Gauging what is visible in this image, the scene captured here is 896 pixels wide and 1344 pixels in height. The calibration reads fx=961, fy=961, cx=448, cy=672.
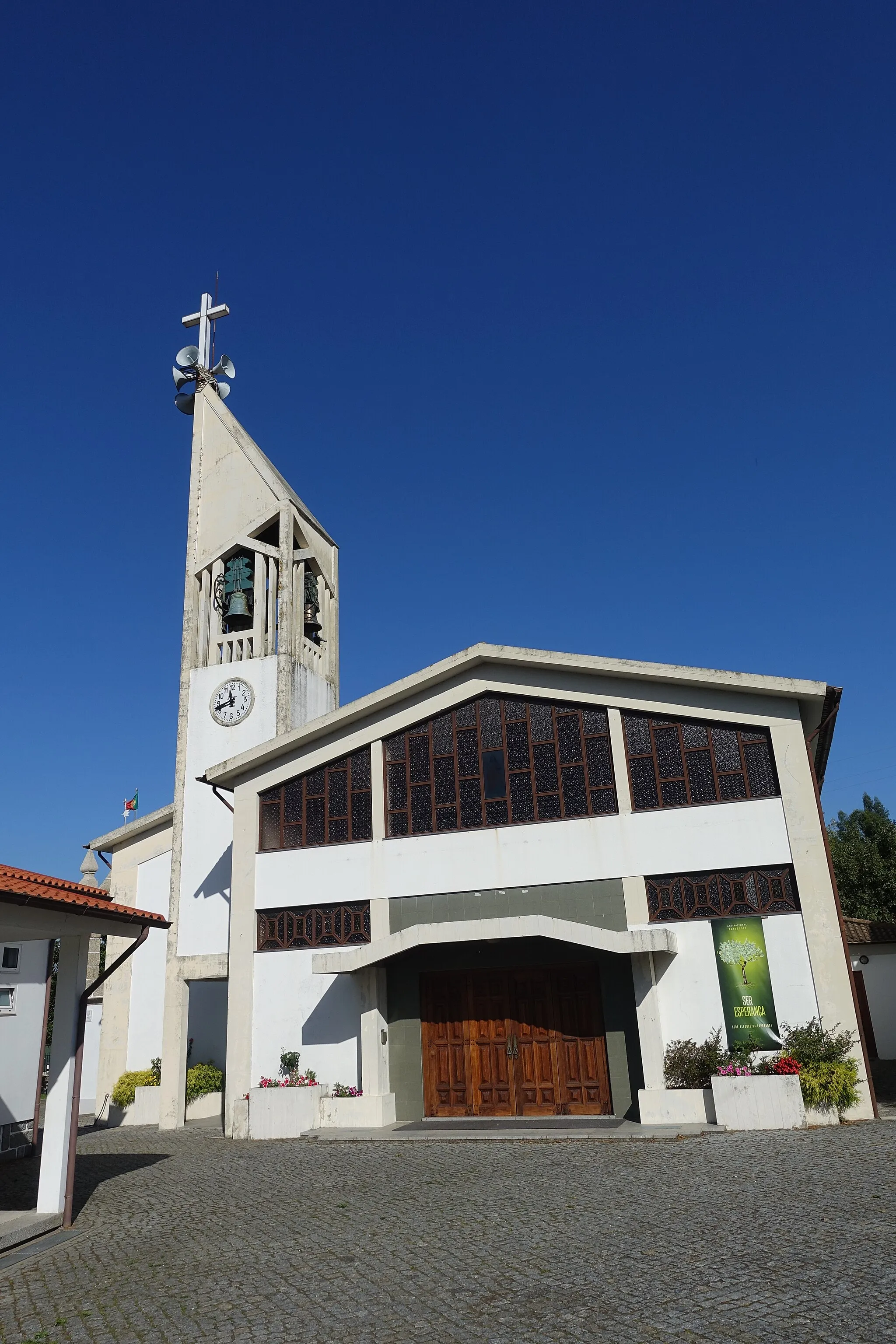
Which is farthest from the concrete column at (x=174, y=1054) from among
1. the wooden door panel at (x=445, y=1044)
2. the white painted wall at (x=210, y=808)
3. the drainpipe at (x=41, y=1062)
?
the wooden door panel at (x=445, y=1044)

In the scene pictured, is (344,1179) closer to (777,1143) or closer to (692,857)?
(777,1143)

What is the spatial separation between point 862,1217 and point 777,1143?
430 centimetres

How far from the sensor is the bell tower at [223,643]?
19859 mm

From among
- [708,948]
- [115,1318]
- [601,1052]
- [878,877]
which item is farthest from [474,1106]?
[878,877]

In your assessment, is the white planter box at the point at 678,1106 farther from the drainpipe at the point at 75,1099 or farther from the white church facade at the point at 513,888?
the drainpipe at the point at 75,1099

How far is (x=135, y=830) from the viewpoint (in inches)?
893

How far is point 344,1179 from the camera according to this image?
37.1ft

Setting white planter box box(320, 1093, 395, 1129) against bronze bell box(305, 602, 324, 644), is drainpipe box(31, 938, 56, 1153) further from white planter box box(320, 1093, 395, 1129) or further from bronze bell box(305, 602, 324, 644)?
bronze bell box(305, 602, 324, 644)

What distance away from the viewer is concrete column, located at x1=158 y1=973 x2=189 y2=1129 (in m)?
19.2

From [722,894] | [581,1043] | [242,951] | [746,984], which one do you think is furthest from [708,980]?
[242,951]

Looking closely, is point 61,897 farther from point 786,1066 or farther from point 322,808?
point 786,1066

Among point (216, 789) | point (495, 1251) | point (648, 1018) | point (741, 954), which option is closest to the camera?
point (495, 1251)

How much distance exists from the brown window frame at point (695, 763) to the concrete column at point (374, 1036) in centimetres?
539

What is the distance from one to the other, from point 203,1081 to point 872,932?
15.8 m
